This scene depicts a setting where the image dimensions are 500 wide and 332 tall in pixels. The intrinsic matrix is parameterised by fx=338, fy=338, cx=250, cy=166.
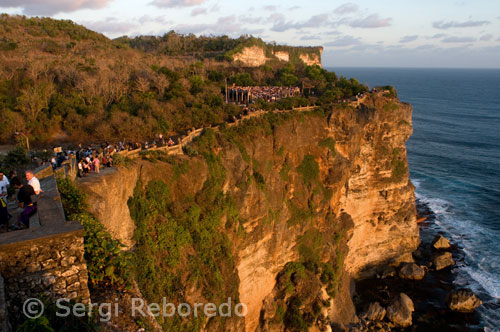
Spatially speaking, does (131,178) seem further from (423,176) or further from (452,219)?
(423,176)

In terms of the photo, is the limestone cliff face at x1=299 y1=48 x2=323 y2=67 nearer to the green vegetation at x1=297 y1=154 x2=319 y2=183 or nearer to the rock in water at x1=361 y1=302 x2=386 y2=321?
the green vegetation at x1=297 y1=154 x2=319 y2=183

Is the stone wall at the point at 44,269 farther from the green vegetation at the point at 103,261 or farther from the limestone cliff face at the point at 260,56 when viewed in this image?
the limestone cliff face at the point at 260,56

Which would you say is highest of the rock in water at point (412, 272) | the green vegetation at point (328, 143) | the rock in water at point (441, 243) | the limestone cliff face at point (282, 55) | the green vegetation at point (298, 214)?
the limestone cliff face at point (282, 55)

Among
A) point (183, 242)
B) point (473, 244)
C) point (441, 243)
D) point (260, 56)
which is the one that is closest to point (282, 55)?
point (260, 56)

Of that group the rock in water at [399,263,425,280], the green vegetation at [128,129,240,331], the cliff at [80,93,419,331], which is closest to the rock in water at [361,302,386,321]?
the cliff at [80,93,419,331]

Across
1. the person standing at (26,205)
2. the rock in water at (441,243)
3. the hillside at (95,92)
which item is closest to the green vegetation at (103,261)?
the person standing at (26,205)

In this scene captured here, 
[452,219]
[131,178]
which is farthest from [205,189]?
[452,219]
